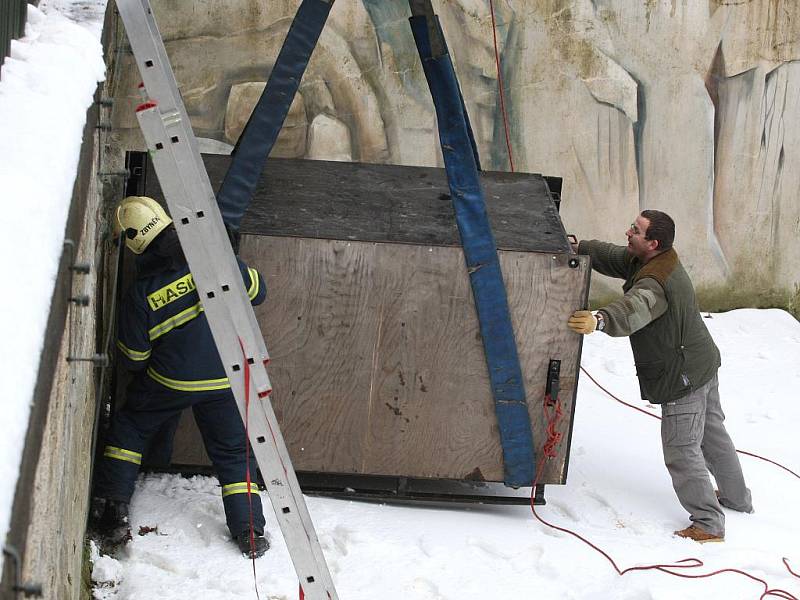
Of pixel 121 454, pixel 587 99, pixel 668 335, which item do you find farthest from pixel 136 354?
pixel 587 99

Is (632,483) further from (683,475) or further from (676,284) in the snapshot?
(676,284)

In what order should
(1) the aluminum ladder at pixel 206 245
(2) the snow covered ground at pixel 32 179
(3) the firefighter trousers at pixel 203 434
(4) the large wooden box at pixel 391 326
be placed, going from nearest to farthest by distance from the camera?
(2) the snow covered ground at pixel 32 179 → (1) the aluminum ladder at pixel 206 245 → (3) the firefighter trousers at pixel 203 434 → (4) the large wooden box at pixel 391 326

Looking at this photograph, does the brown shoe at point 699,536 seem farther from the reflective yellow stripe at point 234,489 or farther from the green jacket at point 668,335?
the reflective yellow stripe at point 234,489

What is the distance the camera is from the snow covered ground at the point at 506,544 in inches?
159

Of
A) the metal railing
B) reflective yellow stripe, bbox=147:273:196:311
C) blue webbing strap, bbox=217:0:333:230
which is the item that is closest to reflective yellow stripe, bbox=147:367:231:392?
reflective yellow stripe, bbox=147:273:196:311

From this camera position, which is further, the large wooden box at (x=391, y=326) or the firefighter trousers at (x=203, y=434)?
the large wooden box at (x=391, y=326)

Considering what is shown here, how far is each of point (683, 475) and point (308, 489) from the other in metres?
1.82

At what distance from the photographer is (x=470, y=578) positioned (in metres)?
4.42

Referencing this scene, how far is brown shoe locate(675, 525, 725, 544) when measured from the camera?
510 cm


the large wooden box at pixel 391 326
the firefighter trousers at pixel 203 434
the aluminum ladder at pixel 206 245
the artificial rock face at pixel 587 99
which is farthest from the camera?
the artificial rock face at pixel 587 99

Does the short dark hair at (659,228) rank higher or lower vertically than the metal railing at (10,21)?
lower

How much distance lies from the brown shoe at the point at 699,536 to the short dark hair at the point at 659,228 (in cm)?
140

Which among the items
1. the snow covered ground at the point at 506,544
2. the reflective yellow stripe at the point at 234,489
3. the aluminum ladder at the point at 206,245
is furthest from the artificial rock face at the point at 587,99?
the aluminum ladder at the point at 206,245

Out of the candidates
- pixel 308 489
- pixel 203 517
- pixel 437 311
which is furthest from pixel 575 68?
pixel 203 517
